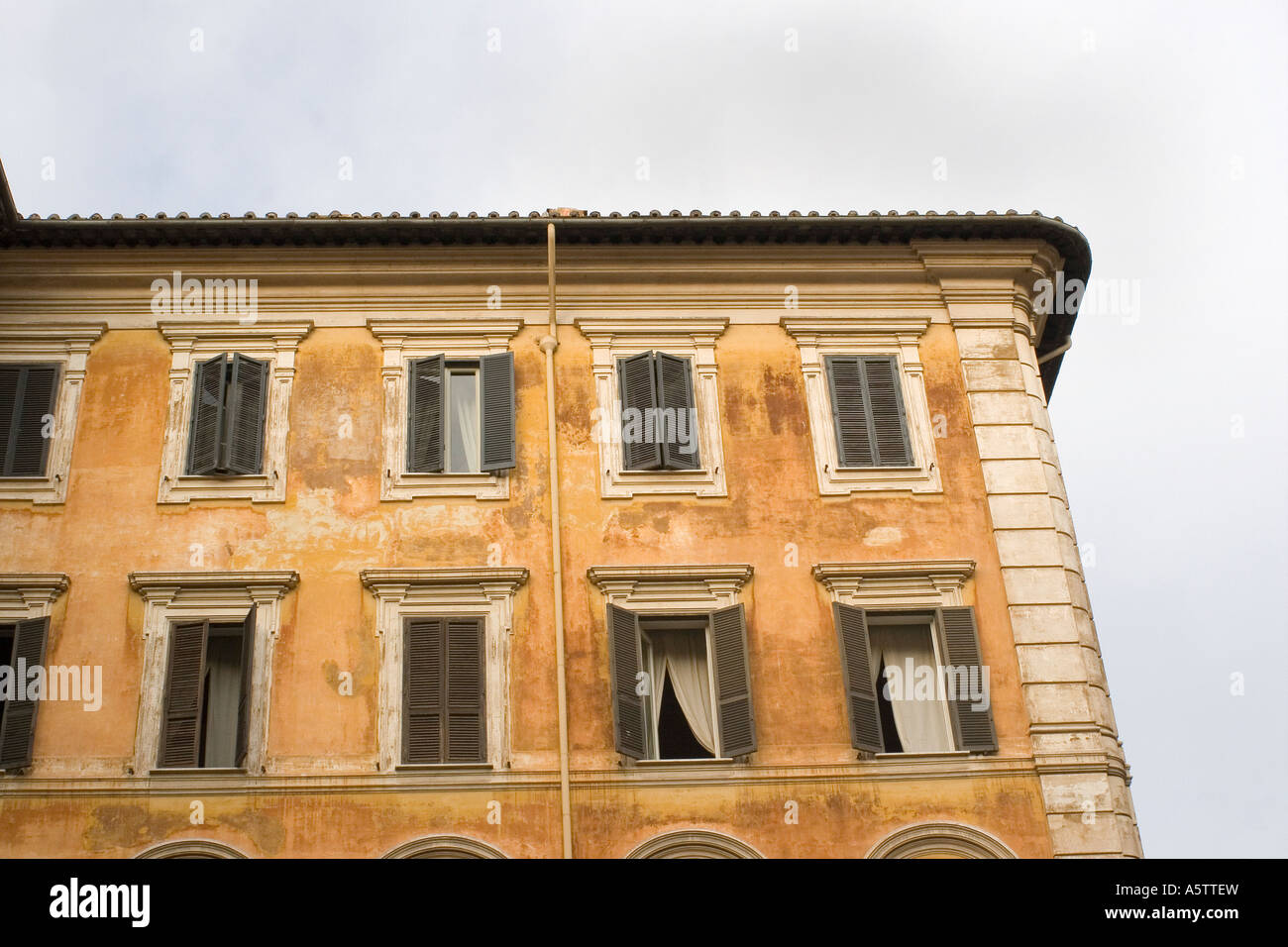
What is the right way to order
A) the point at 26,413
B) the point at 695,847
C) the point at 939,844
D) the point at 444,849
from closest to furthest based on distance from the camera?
the point at 444,849 → the point at 695,847 → the point at 939,844 → the point at 26,413

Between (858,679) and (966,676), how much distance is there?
3.95ft

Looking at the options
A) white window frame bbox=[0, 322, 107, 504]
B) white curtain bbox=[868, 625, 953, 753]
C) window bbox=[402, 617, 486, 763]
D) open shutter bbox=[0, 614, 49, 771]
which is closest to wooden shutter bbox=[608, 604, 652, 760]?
window bbox=[402, 617, 486, 763]

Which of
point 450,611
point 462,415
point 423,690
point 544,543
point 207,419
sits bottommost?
point 423,690

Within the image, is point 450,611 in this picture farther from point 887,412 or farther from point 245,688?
point 887,412

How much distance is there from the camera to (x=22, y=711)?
53.8ft

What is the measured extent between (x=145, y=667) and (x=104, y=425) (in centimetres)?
326

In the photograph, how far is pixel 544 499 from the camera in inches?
714

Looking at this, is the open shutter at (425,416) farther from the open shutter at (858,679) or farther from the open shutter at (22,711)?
the open shutter at (858,679)

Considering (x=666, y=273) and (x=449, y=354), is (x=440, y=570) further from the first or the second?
(x=666, y=273)

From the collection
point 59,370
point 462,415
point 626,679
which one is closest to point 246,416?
point 59,370
